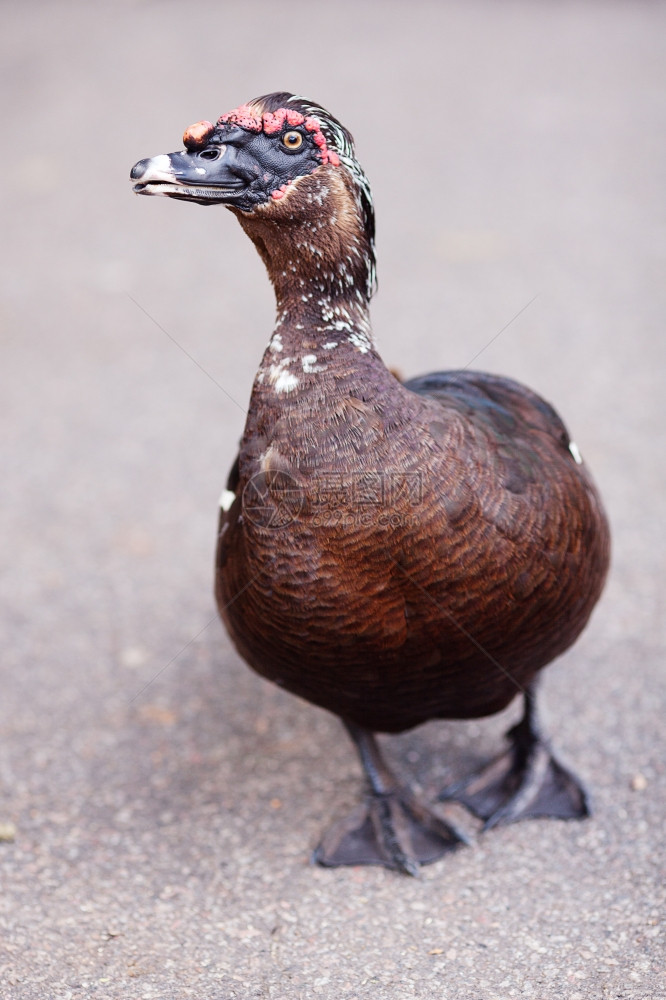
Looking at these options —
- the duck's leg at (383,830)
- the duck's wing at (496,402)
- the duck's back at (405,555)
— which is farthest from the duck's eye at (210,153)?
the duck's leg at (383,830)

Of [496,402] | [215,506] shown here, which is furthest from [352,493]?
[215,506]

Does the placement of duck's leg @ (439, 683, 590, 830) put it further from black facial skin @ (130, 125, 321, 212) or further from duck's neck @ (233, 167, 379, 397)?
black facial skin @ (130, 125, 321, 212)

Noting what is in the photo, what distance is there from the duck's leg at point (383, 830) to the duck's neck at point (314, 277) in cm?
120

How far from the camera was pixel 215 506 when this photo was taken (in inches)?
201

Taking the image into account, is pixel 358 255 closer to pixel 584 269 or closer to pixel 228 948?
pixel 228 948

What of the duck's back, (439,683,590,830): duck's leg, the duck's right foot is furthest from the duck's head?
the duck's right foot

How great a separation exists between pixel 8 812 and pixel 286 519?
1660 millimetres

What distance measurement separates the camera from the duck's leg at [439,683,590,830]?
3.36m

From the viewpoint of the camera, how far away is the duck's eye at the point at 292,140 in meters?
2.52

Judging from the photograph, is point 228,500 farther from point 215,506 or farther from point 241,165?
point 215,506

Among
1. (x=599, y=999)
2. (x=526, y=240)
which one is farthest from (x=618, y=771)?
(x=526, y=240)

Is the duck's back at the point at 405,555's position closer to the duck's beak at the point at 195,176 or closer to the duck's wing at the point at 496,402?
the duck's wing at the point at 496,402

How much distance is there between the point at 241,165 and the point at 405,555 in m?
1.01

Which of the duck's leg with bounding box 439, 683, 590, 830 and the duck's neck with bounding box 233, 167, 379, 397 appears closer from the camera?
the duck's neck with bounding box 233, 167, 379, 397
